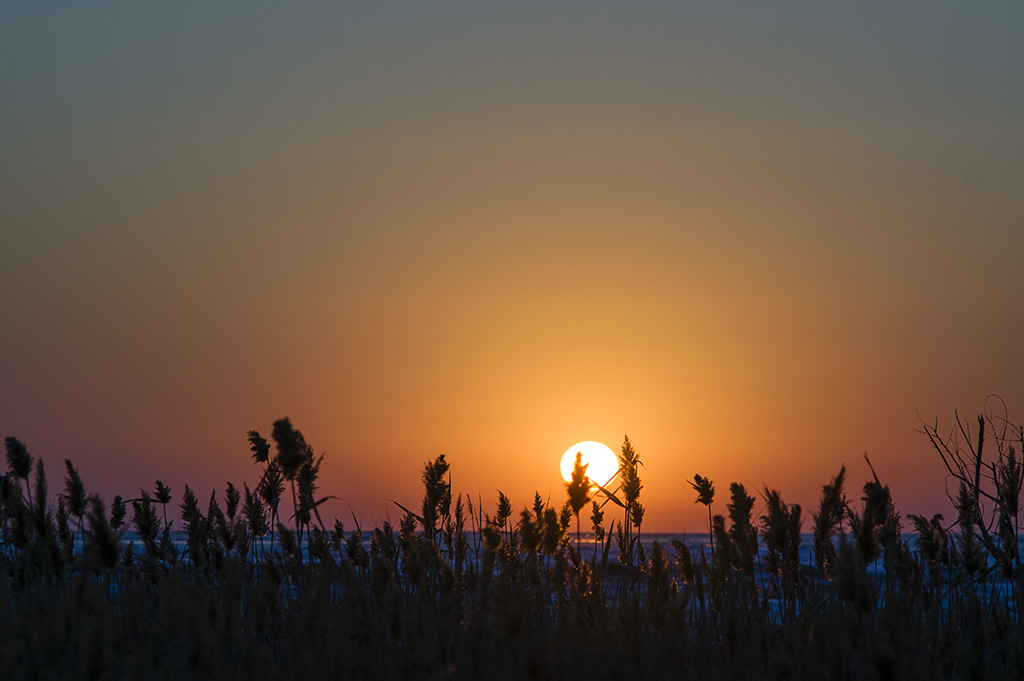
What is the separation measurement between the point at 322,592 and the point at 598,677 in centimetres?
135

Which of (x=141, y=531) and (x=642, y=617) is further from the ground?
(x=141, y=531)

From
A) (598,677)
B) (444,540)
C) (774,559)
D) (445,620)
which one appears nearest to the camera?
(598,677)

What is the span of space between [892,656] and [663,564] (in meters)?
1.33

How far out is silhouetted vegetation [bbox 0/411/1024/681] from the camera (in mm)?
3482

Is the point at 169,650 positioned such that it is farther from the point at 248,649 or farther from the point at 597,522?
the point at 597,522

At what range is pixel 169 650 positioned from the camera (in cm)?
405

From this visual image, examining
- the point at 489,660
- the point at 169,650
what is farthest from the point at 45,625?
the point at 489,660

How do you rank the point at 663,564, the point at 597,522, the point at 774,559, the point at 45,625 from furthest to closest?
the point at 597,522 < the point at 774,559 < the point at 663,564 < the point at 45,625

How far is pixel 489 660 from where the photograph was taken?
3660 mm

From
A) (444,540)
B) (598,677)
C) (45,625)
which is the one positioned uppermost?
(444,540)

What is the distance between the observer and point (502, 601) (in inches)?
131

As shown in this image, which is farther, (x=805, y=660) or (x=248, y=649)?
(x=248, y=649)

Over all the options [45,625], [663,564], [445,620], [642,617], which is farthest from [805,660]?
[45,625]

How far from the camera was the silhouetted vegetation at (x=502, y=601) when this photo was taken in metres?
3.48
